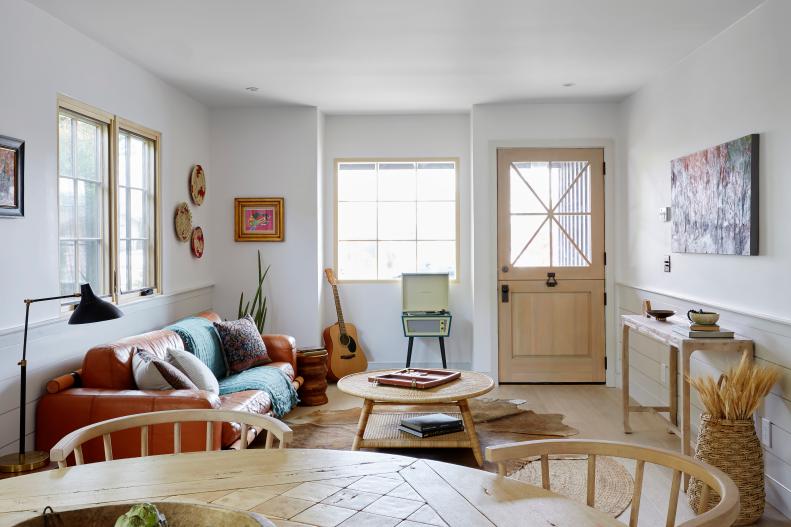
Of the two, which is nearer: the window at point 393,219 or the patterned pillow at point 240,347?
the patterned pillow at point 240,347

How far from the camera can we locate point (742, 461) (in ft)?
10.0

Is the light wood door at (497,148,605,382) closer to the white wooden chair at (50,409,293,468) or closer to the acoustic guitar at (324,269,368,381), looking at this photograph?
the acoustic guitar at (324,269,368,381)

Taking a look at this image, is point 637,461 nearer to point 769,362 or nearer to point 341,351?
point 769,362

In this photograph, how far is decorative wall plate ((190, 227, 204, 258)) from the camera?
18.8ft

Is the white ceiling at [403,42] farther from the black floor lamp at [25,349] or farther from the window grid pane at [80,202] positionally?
the black floor lamp at [25,349]

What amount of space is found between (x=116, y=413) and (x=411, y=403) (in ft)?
5.01

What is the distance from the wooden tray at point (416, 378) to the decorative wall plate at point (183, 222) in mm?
2173

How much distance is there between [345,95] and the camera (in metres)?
5.66

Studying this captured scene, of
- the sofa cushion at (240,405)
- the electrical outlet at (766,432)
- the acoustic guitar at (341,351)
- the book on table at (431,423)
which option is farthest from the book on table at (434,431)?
the acoustic guitar at (341,351)

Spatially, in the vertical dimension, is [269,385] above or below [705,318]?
below

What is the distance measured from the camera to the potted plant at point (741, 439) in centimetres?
305

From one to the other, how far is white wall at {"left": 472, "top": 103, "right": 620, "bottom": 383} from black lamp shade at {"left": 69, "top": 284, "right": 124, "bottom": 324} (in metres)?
3.56

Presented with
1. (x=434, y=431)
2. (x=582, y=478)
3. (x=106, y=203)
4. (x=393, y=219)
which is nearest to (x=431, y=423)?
(x=434, y=431)

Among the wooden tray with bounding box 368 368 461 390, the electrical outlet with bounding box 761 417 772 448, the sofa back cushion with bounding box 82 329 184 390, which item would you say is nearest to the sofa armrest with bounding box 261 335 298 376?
the wooden tray with bounding box 368 368 461 390
